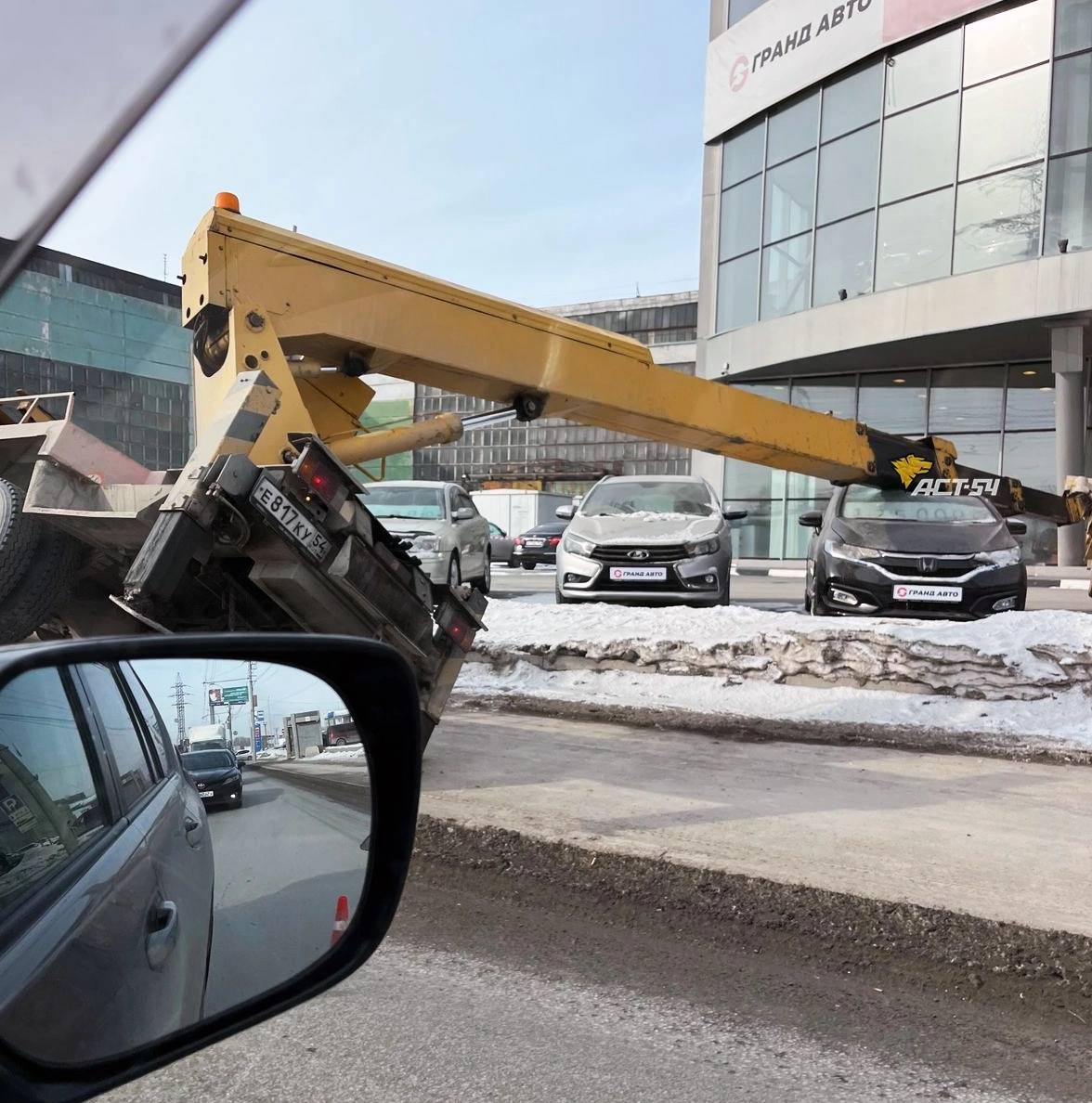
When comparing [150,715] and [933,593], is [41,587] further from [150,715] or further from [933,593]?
[933,593]

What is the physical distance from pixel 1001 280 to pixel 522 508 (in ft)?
55.9

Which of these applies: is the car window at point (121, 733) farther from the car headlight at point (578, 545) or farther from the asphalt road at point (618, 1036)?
the car headlight at point (578, 545)

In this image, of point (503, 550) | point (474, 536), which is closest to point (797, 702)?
point (474, 536)

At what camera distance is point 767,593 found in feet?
50.6

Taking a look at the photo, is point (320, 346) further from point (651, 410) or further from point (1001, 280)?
point (1001, 280)

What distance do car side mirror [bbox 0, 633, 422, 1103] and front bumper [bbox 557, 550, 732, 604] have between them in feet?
28.3

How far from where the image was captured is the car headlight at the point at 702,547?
10078 mm

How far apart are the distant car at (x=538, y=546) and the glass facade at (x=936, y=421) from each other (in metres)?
5.01

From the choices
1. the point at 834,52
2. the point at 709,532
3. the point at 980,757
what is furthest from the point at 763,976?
the point at 834,52

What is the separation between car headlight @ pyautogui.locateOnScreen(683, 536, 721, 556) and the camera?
10078 mm

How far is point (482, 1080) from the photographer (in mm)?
2387

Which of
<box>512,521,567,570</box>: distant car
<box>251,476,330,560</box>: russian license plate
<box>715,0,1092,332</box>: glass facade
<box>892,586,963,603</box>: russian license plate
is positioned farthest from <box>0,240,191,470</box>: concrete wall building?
<box>512,521,567,570</box>: distant car

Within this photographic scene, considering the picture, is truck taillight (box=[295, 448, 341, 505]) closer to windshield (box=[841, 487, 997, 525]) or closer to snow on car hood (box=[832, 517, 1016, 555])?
snow on car hood (box=[832, 517, 1016, 555])

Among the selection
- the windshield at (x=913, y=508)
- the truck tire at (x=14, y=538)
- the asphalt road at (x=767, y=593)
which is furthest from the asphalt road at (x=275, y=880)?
the asphalt road at (x=767, y=593)
